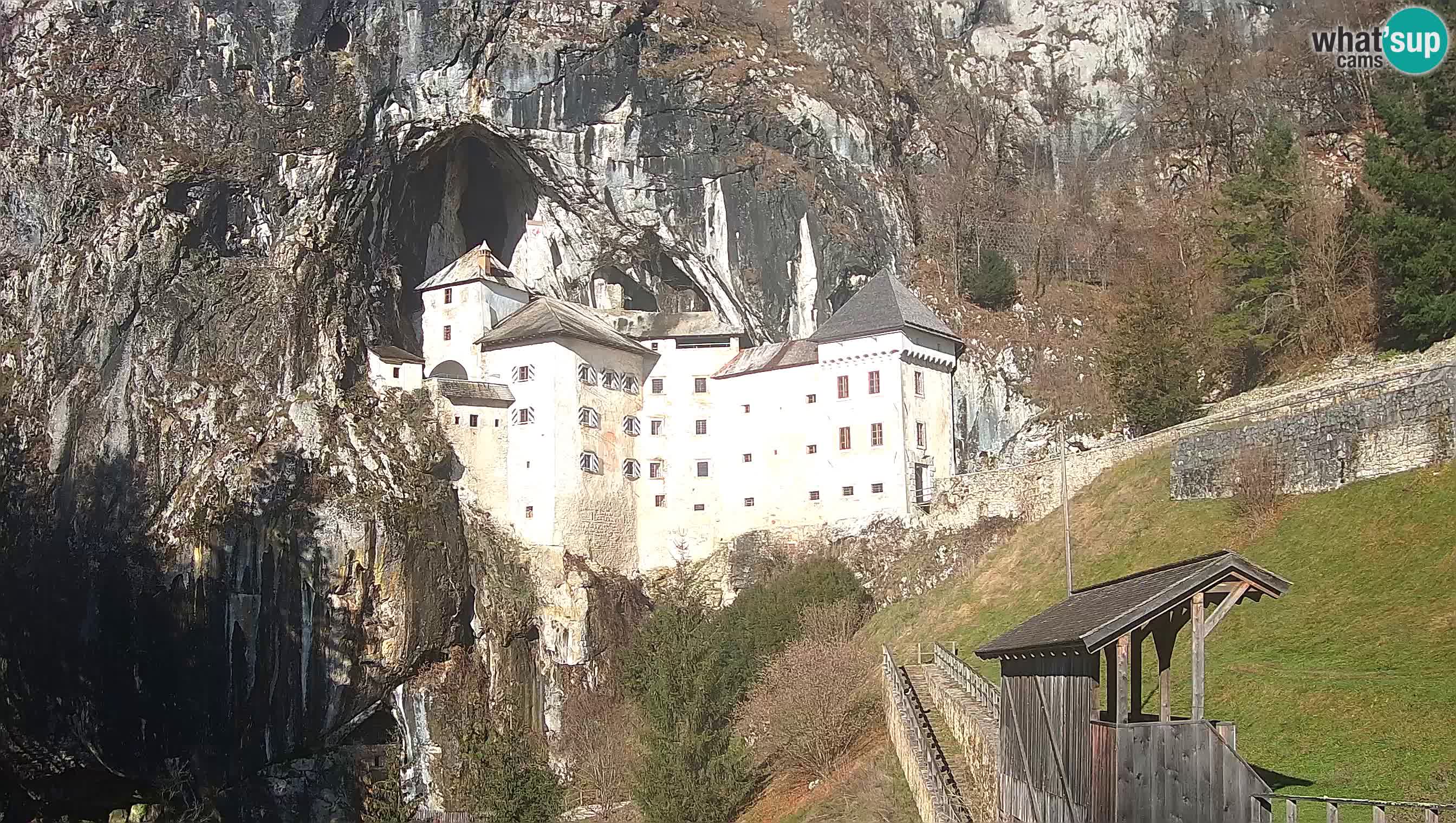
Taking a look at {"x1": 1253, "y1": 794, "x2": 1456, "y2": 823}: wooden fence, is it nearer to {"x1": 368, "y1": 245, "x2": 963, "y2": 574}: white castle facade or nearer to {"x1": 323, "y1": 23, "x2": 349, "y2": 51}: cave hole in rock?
{"x1": 368, "y1": 245, "x2": 963, "y2": 574}: white castle facade

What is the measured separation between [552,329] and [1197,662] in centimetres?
3743

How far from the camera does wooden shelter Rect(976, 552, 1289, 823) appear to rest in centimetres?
1550

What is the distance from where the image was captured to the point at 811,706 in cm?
3275

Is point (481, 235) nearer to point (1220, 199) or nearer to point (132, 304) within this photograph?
point (132, 304)

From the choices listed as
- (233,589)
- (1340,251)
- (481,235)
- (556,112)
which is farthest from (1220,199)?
(233,589)

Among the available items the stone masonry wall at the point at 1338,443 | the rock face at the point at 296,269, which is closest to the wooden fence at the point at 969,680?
the stone masonry wall at the point at 1338,443

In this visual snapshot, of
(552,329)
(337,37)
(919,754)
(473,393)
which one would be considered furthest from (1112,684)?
(337,37)

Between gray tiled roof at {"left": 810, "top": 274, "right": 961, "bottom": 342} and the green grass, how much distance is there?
36.9 ft

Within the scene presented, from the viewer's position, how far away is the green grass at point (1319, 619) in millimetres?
18703

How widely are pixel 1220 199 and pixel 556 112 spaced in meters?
22.6

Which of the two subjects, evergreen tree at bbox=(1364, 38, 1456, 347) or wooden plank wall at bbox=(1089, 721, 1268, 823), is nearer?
wooden plank wall at bbox=(1089, 721, 1268, 823)

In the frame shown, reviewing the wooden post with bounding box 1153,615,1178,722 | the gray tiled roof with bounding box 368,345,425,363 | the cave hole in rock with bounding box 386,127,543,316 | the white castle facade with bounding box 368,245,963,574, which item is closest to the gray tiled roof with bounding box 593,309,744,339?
the white castle facade with bounding box 368,245,963,574

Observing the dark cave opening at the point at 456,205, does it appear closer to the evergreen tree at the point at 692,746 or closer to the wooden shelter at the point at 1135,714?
the evergreen tree at the point at 692,746

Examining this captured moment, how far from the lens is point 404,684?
49375 mm
